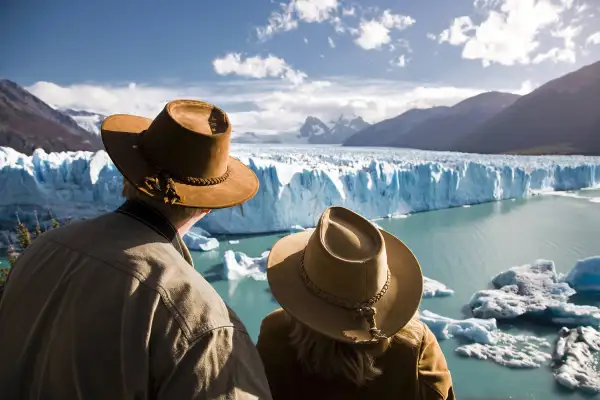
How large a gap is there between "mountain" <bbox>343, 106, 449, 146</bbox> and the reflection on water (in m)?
44.6

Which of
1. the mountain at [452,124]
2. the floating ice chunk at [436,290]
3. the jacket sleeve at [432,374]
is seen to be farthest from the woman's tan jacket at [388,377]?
the mountain at [452,124]

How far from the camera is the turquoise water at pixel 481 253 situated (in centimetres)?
425

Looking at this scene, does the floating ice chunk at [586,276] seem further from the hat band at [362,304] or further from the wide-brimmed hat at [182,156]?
the wide-brimmed hat at [182,156]

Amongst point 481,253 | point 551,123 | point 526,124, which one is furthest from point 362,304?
point 526,124

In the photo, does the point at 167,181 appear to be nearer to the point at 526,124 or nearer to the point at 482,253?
the point at 482,253

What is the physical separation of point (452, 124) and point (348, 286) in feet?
192

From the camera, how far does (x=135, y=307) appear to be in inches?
23.4

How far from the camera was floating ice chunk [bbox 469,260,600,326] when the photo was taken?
542cm

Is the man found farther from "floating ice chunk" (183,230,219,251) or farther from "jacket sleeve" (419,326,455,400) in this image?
"floating ice chunk" (183,230,219,251)

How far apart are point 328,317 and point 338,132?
81.1 metres

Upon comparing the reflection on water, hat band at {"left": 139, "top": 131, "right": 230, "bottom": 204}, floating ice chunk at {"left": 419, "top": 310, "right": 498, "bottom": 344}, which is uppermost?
hat band at {"left": 139, "top": 131, "right": 230, "bottom": 204}

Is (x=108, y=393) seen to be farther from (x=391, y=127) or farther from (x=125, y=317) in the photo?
(x=391, y=127)

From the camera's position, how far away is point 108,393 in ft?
1.95

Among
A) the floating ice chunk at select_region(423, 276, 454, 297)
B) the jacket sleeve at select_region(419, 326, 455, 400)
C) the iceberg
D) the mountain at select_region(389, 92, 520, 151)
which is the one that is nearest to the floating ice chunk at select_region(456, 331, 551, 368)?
the iceberg
